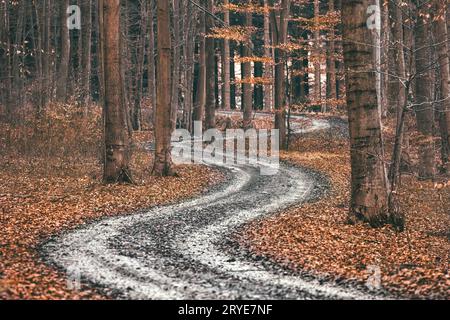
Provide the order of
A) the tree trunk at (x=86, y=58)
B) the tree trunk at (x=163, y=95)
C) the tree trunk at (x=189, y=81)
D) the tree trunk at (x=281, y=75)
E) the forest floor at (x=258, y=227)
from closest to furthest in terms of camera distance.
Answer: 1. the forest floor at (x=258, y=227)
2. the tree trunk at (x=163, y=95)
3. the tree trunk at (x=86, y=58)
4. the tree trunk at (x=281, y=75)
5. the tree trunk at (x=189, y=81)

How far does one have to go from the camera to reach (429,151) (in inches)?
782

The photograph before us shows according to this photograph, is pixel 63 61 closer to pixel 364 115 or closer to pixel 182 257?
pixel 364 115

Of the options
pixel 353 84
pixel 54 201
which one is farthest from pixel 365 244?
pixel 54 201

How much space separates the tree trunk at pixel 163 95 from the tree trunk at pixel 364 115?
9145mm

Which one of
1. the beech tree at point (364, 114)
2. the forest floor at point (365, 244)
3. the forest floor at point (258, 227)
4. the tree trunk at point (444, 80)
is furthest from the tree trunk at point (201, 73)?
the beech tree at point (364, 114)

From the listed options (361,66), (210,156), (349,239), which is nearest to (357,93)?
(361,66)

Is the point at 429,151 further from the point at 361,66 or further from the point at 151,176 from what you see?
the point at 151,176

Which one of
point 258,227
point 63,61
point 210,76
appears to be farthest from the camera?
point 210,76

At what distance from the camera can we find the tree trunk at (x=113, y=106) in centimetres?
1861

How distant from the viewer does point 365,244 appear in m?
11.8

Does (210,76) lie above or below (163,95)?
above

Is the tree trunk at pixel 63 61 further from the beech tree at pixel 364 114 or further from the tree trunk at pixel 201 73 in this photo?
the beech tree at pixel 364 114

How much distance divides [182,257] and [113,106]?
367 inches
